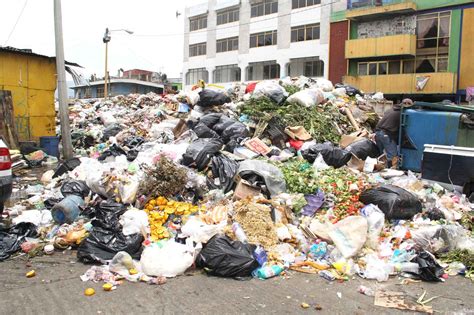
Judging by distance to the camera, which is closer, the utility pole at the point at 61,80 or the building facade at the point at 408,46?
the utility pole at the point at 61,80

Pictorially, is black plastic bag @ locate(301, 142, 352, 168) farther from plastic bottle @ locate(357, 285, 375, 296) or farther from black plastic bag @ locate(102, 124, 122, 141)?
black plastic bag @ locate(102, 124, 122, 141)

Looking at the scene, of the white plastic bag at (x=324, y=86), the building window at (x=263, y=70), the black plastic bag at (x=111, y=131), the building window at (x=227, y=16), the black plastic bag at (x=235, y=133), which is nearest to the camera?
the black plastic bag at (x=235, y=133)

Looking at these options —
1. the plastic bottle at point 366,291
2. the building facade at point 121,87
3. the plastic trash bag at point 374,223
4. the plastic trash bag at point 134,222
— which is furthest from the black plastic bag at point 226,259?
the building facade at point 121,87

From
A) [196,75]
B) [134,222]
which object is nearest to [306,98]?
[134,222]

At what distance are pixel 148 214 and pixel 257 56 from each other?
30.9 metres

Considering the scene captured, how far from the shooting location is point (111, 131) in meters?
11.9

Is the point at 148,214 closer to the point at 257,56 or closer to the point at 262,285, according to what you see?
the point at 262,285

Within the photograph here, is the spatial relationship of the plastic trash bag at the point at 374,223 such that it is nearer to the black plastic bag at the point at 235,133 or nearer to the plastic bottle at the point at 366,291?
the plastic bottle at the point at 366,291

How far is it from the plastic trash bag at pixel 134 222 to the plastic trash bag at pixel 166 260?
0.49m

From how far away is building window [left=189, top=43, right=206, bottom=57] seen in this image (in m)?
39.6

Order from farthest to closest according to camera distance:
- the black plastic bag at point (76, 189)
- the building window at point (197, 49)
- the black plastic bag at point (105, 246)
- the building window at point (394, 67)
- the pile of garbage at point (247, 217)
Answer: the building window at point (197, 49), the building window at point (394, 67), the black plastic bag at point (76, 189), the black plastic bag at point (105, 246), the pile of garbage at point (247, 217)

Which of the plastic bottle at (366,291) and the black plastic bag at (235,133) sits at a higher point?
the black plastic bag at (235,133)

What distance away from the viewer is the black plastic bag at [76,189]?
567 centimetres

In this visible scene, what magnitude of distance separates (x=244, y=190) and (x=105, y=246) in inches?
77.4
